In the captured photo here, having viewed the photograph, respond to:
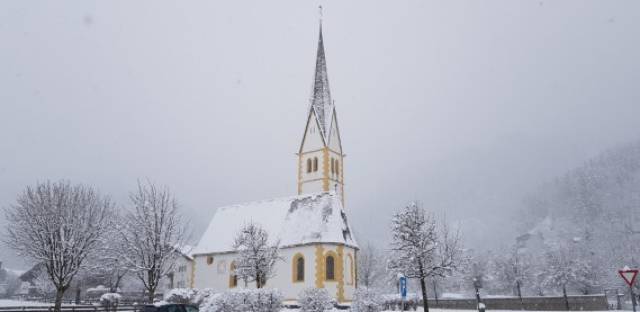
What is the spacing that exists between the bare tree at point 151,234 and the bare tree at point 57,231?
263cm

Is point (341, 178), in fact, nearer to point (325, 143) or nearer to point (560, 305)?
point (325, 143)

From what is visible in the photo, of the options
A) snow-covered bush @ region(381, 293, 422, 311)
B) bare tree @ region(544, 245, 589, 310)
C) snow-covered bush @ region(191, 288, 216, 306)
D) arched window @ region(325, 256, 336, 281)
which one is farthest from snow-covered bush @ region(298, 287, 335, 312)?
bare tree @ region(544, 245, 589, 310)

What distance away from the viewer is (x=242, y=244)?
35.3m

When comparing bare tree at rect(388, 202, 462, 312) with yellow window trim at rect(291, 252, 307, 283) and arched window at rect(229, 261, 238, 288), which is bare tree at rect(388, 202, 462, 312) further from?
arched window at rect(229, 261, 238, 288)

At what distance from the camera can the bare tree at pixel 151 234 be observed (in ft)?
98.1

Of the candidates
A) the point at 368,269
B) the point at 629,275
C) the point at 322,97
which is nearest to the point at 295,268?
the point at 322,97

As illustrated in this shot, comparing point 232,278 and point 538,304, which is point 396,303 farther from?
point 232,278

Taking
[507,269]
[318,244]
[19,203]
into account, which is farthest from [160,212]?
[507,269]

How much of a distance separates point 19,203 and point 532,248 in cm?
16321

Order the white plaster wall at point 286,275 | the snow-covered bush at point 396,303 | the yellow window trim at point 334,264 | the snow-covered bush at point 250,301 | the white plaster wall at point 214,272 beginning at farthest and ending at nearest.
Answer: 1. the snow-covered bush at point 396,303
2. the white plaster wall at point 214,272
3. the white plaster wall at point 286,275
4. the yellow window trim at point 334,264
5. the snow-covered bush at point 250,301

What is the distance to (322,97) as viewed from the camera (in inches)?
2197

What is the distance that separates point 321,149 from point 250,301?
1103 inches

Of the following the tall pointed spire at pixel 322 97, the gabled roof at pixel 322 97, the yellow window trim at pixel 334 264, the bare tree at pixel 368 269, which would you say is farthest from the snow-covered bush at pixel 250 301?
the bare tree at pixel 368 269

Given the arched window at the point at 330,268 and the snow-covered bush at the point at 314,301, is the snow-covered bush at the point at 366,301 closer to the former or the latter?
the snow-covered bush at the point at 314,301
